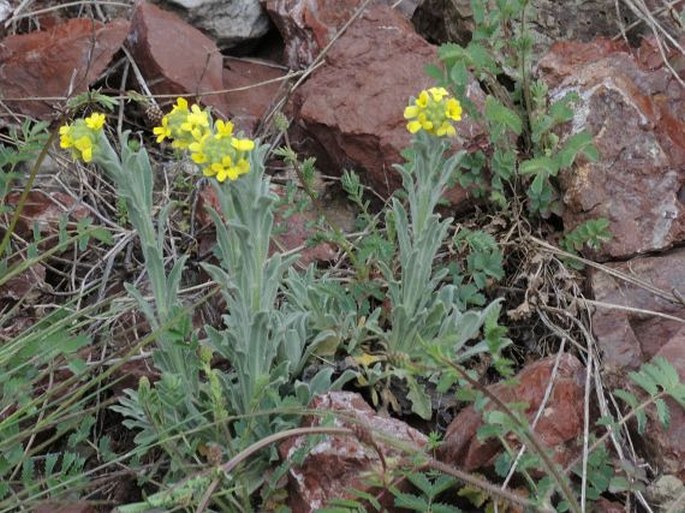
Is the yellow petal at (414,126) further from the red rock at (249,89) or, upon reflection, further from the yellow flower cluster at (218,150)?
the red rock at (249,89)

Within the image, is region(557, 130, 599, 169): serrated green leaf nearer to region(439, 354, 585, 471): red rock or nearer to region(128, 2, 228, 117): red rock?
region(439, 354, 585, 471): red rock

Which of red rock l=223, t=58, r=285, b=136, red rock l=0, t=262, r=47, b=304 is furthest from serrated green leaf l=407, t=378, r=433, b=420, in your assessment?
red rock l=223, t=58, r=285, b=136

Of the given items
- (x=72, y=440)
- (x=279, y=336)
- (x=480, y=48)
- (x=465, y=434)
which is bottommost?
(x=72, y=440)

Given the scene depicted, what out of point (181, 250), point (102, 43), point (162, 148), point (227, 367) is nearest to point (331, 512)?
point (227, 367)

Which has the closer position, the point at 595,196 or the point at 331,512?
the point at 331,512

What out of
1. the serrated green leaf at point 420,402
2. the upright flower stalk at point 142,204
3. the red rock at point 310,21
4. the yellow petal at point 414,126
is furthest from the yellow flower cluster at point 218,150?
the red rock at point 310,21

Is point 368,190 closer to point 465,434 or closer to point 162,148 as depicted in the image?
point 162,148

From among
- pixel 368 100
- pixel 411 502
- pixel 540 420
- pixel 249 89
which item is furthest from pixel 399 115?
pixel 411 502
